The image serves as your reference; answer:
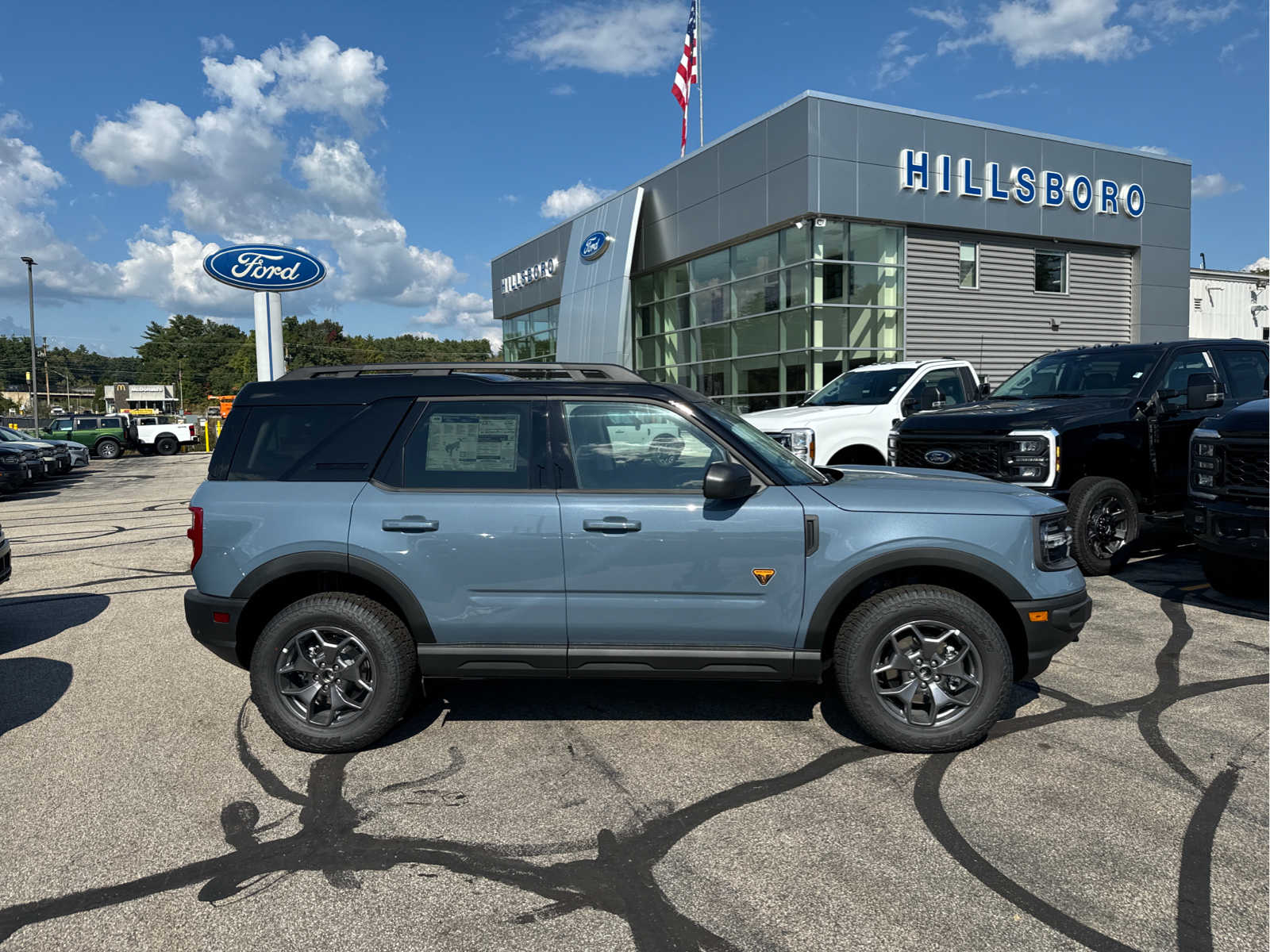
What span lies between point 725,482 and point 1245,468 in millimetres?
4526

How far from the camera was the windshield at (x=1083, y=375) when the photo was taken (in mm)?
7941

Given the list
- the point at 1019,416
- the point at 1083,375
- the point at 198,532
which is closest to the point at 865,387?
the point at 1083,375

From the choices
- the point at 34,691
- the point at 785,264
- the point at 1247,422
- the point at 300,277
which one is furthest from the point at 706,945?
the point at 785,264

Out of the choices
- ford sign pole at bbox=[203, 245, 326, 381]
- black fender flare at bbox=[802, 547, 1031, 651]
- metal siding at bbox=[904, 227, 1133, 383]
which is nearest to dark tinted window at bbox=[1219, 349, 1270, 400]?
black fender flare at bbox=[802, 547, 1031, 651]

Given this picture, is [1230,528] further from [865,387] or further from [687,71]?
[687,71]

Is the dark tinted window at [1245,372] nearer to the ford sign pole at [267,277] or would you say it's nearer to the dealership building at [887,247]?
the dealership building at [887,247]

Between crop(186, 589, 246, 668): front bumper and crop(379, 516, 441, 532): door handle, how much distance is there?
0.78 m

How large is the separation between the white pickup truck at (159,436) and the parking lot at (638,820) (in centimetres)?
3380

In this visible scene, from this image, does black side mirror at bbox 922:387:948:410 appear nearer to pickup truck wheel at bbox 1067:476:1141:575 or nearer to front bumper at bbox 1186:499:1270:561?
pickup truck wheel at bbox 1067:476:1141:575

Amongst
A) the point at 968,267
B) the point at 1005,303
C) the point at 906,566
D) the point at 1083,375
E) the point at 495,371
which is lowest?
the point at 906,566

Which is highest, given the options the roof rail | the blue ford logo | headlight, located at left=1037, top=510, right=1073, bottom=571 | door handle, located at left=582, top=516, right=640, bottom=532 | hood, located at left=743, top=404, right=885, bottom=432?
the blue ford logo

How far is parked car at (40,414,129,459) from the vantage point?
3253 centimetres

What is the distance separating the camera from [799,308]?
62.2 ft

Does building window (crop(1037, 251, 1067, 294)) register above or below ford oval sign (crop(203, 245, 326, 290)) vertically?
above
